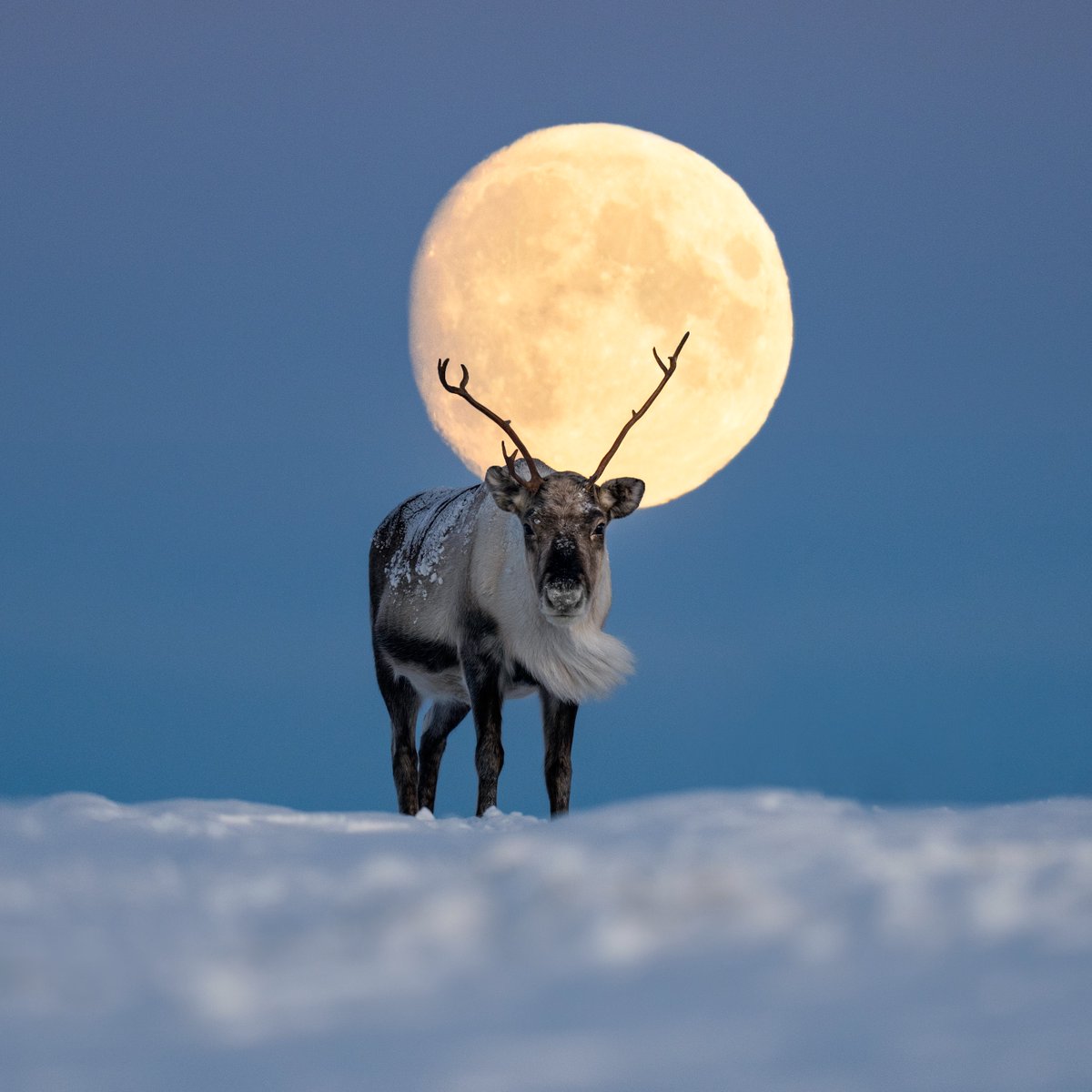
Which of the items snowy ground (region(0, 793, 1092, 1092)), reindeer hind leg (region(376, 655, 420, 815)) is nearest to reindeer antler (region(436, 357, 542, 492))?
reindeer hind leg (region(376, 655, 420, 815))

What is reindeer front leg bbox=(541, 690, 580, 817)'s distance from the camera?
26.1 feet

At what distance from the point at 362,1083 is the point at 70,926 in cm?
81

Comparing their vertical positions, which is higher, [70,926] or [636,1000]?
[70,926]

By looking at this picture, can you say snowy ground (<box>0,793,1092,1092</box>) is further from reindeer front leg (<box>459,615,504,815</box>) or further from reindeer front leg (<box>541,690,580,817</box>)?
reindeer front leg (<box>541,690,580,817</box>)

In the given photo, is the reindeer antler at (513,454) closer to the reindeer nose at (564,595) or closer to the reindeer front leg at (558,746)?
the reindeer nose at (564,595)

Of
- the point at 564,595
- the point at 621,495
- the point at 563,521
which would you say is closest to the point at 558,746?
the point at 564,595

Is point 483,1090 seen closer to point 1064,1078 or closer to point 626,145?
point 1064,1078

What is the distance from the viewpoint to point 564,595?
7398mm

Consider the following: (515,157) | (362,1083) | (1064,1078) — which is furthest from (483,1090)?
(515,157)

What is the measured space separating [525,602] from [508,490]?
0.59m

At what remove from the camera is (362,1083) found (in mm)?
2271

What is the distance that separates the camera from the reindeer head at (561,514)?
7605 mm

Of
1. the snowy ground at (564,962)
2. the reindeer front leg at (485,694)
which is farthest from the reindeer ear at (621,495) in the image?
the snowy ground at (564,962)

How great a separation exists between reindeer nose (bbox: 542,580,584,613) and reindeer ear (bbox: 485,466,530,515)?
0.67 meters
